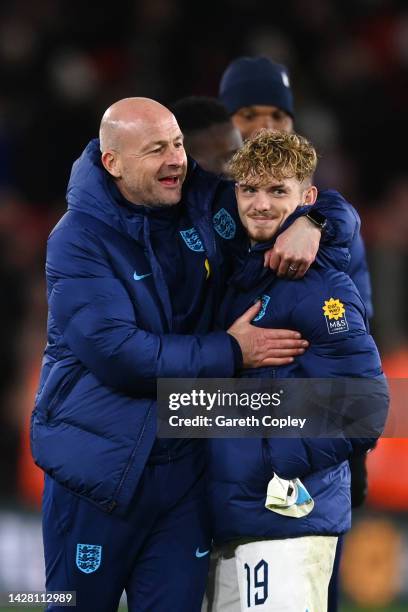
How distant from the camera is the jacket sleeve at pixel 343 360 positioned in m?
3.50

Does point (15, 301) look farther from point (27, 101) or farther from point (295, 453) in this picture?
Result: point (295, 453)

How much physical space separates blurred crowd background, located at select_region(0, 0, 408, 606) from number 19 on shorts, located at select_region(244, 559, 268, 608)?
369 centimetres

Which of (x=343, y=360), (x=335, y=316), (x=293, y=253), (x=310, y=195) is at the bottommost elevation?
(x=343, y=360)

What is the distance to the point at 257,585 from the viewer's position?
3.54 metres

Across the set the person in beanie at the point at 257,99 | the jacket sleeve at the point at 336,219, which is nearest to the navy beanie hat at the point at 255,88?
the person in beanie at the point at 257,99

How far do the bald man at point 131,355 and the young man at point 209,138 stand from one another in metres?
0.88

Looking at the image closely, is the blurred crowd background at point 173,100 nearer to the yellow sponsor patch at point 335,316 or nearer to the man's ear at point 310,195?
the man's ear at point 310,195

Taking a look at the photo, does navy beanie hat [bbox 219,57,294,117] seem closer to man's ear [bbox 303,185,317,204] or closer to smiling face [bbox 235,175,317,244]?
man's ear [bbox 303,185,317,204]

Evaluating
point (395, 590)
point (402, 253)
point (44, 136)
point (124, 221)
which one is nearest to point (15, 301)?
point (44, 136)

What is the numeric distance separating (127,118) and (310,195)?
0.60 meters

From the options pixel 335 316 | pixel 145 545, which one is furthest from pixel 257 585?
pixel 335 316

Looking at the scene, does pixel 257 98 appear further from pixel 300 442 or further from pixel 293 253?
pixel 300 442

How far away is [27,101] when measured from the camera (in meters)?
8.85

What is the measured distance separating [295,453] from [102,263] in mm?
755
